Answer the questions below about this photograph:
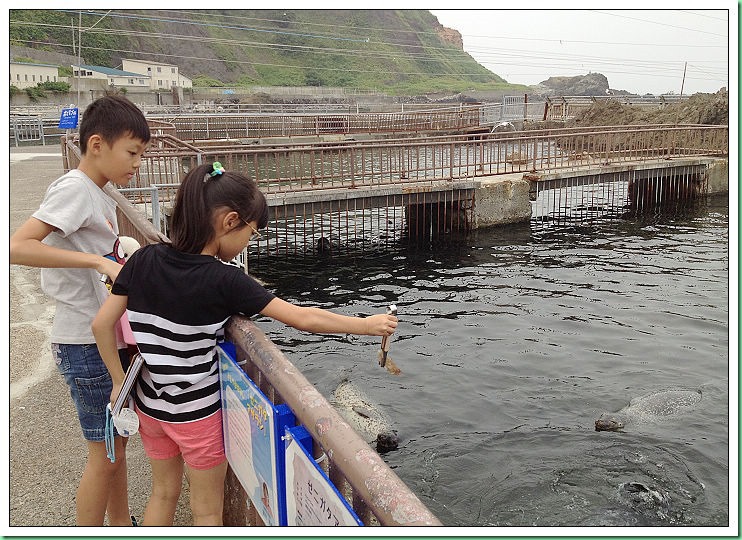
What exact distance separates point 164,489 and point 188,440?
37 cm

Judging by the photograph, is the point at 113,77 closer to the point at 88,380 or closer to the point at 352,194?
the point at 352,194

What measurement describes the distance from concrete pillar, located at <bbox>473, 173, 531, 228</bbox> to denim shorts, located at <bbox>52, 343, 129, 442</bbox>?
15.3 m

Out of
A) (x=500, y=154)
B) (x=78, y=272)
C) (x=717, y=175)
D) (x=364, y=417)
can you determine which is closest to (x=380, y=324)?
(x=78, y=272)

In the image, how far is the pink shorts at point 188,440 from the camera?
105 inches

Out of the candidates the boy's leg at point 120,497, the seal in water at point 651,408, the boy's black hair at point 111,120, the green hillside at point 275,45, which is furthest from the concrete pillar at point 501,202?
the green hillside at point 275,45

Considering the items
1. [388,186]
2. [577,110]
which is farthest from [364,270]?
[577,110]

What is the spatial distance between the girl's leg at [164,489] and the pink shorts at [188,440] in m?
0.06

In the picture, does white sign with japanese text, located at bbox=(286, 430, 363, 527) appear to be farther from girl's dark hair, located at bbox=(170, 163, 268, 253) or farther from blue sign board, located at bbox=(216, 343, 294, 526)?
girl's dark hair, located at bbox=(170, 163, 268, 253)

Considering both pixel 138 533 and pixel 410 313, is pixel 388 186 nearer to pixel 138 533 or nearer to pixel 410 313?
pixel 410 313

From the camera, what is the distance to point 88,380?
2959 millimetres

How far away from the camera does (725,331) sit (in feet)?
35.0

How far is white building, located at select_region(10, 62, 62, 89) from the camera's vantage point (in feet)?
179

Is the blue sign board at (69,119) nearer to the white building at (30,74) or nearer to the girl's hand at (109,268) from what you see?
the girl's hand at (109,268)

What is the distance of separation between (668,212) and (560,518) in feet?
60.2
